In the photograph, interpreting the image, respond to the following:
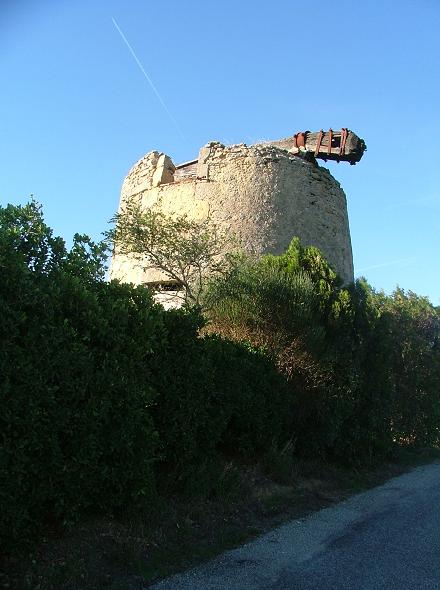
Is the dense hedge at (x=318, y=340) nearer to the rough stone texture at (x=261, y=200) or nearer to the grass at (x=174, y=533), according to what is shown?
the grass at (x=174, y=533)

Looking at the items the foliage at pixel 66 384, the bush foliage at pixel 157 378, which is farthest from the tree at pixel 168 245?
the foliage at pixel 66 384

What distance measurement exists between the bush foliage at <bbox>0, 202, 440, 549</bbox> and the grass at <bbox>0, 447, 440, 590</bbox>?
0.64 feet

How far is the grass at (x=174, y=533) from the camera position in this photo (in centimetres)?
403

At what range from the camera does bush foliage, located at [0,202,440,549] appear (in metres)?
4.06

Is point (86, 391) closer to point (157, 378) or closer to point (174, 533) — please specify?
point (157, 378)

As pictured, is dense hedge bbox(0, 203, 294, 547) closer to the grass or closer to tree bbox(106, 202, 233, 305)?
the grass

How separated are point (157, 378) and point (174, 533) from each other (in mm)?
1570

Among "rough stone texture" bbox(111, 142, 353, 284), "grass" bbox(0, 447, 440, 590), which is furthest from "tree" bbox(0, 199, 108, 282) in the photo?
"rough stone texture" bbox(111, 142, 353, 284)

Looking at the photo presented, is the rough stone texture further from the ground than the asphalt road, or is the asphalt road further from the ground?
the rough stone texture

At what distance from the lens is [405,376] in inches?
518

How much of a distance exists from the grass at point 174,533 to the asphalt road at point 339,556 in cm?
24

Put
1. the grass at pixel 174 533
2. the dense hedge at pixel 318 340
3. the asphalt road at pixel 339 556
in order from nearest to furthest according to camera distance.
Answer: the grass at pixel 174 533
the asphalt road at pixel 339 556
the dense hedge at pixel 318 340

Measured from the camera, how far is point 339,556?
5.07 meters

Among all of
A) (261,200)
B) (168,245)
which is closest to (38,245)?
(168,245)
